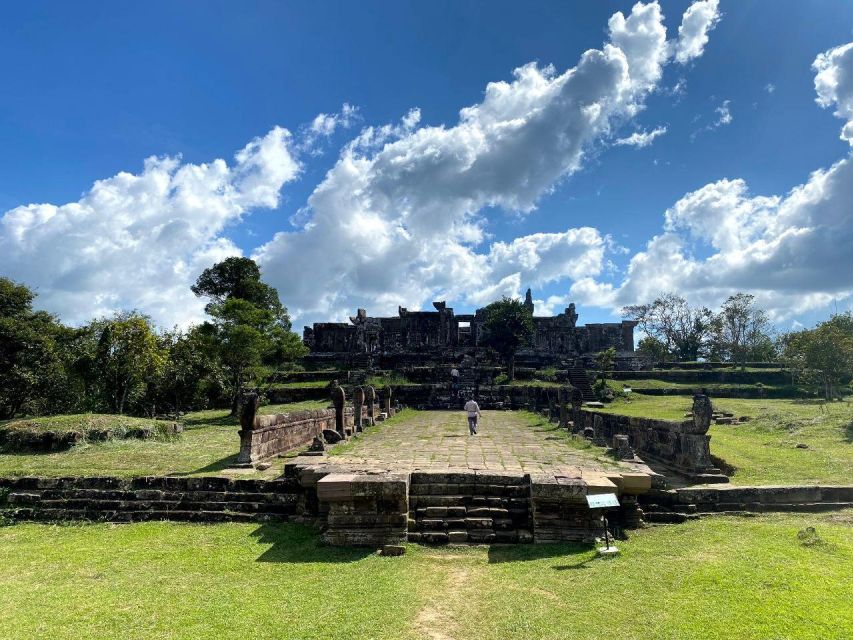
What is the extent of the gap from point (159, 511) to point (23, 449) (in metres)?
6.63

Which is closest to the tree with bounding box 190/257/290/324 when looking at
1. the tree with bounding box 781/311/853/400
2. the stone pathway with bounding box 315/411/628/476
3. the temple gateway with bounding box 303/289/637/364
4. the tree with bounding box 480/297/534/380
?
the temple gateway with bounding box 303/289/637/364

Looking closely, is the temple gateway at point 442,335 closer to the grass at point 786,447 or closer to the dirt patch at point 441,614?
the grass at point 786,447

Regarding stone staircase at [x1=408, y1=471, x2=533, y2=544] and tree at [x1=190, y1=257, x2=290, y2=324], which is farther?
tree at [x1=190, y1=257, x2=290, y2=324]

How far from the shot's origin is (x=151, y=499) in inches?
320

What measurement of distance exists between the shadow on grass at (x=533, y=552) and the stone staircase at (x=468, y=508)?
222 mm

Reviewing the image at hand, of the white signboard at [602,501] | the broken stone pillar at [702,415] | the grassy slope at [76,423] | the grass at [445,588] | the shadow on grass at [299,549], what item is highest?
the broken stone pillar at [702,415]

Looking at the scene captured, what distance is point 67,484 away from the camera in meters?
8.52

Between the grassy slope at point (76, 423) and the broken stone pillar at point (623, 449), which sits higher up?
the grassy slope at point (76, 423)

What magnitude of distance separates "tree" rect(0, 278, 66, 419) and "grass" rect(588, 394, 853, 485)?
1082 inches

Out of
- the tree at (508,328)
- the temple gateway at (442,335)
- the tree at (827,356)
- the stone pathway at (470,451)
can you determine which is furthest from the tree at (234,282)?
the tree at (827,356)

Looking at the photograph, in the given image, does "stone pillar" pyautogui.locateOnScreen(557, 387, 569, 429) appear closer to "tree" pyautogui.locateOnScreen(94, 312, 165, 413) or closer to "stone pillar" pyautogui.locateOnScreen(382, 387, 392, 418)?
"stone pillar" pyautogui.locateOnScreen(382, 387, 392, 418)

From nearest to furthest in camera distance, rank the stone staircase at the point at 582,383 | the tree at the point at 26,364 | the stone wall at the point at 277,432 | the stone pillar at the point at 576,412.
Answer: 1. the stone wall at the point at 277,432
2. the stone pillar at the point at 576,412
3. the tree at the point at 26,364
4. the stone staircase at the point at 582,383

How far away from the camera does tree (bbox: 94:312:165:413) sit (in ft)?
62.9

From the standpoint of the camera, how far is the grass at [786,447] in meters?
8.41
